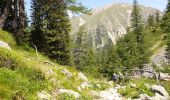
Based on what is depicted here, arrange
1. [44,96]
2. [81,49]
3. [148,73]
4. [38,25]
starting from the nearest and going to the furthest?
[44,96] < [38,25] < [148,73] < [81,49]

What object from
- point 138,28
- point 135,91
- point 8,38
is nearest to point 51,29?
point 8,38

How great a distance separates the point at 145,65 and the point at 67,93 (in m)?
61.0

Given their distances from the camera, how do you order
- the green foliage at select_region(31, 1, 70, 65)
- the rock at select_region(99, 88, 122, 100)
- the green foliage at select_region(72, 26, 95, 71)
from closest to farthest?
the rock at select_region(99, 88, 122, 100) → the green foliage at select_region(31, 1, 70, 65) → the green foliage at select_region(72, 26, 95, 71)

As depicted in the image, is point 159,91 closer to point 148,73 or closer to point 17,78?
point 17,78

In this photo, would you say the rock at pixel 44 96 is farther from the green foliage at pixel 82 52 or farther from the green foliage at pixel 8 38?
the green foliage at pixel 82 52

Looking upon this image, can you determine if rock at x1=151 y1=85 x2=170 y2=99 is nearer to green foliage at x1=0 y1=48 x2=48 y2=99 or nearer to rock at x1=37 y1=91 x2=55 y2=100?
green foliage at x1=0 y1=48 x2=48 y2=99

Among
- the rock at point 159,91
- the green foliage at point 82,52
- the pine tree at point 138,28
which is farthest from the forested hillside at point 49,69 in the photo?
the pine tree at point 138,28

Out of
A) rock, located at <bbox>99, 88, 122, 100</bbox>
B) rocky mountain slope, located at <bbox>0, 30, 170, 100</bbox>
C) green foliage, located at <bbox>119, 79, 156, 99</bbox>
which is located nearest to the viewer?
rocky mountain slope, located at <bbox>0, 30, 170, 100</bbox>

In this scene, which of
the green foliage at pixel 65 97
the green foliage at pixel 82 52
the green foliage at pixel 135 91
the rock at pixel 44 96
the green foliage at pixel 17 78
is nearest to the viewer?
the green foliage at pixel 17 78

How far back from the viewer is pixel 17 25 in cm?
2569

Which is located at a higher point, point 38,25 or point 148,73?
point 38,25

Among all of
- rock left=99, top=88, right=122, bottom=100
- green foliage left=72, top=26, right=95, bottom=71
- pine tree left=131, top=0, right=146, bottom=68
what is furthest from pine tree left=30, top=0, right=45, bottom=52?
pine tree left=131, top=0, right=146, bottom=68

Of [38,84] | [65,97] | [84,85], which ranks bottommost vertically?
[84,85]

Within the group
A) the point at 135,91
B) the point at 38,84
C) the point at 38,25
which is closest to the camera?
the point at 38,84
